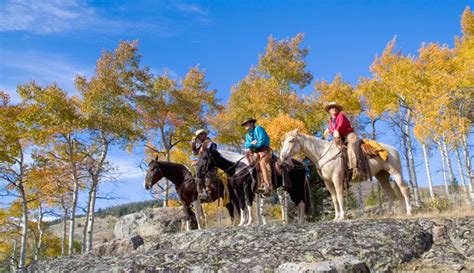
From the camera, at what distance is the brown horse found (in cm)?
1152

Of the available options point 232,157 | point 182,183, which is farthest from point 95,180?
point 232,157

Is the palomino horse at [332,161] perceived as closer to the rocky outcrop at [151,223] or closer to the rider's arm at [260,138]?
the rider's arm at [260,138]

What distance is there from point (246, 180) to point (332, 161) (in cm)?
232

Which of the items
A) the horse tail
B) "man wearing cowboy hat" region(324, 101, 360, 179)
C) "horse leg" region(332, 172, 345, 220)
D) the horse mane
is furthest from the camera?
the horse mane

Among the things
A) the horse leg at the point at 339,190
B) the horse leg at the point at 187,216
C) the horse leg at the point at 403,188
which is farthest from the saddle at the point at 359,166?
the horse leg at the point at 187,216

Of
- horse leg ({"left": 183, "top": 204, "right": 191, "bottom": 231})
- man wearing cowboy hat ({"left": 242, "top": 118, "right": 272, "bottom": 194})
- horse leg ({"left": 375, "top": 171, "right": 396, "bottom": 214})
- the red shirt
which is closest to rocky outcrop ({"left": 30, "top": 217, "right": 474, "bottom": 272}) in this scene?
man wearing cowboy hat ({"left": 242, "top": 118, "right": 272, "bottom": 194})

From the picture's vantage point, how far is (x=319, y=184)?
2070 centimetres

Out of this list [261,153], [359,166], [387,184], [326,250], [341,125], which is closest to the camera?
[326,250]

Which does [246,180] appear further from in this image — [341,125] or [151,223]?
[151,223]

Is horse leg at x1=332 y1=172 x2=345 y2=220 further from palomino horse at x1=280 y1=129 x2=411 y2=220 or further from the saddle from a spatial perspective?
the saddle

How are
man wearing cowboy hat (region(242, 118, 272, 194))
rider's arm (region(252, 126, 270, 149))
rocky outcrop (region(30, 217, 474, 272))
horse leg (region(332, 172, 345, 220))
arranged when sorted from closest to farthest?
rocky outcrop (region(30, 217, 474, 272)) < horse leg (region(332, 172, 345, 220)) < man wearing cowboy hat (region(242, 118, 272, 194)) < rider's arm (region(252, 126, 270, 149))

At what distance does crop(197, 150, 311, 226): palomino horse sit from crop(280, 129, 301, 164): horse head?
692 millimetres

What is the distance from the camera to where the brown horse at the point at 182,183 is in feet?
37.8

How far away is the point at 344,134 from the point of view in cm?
1025
